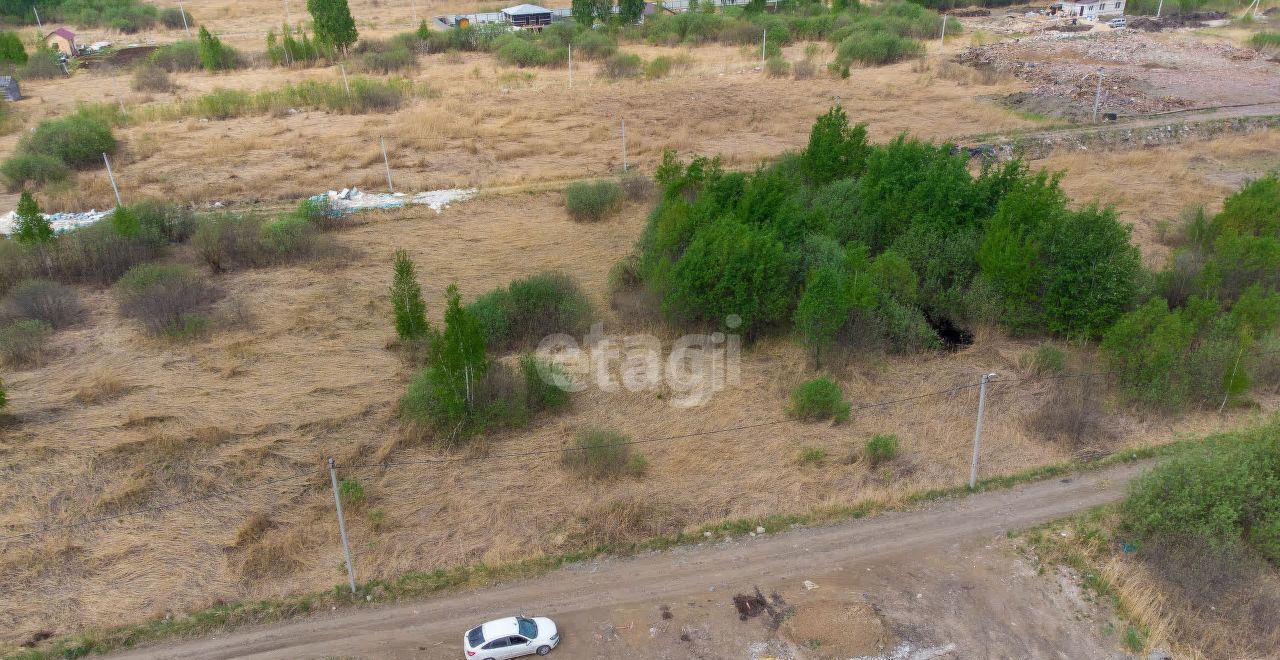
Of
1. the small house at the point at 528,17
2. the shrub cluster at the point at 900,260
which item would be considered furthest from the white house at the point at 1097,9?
the shrub cluster at the point at 900,260

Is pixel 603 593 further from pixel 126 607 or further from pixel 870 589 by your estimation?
pixel 126 607

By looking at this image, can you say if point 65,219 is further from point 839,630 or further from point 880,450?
point 839,630

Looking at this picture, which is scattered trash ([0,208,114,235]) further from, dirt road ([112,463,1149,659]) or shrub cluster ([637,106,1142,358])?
dirt road ([112,463,1149,659])

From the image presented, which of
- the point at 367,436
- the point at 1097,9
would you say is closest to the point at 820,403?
the point at 367,436

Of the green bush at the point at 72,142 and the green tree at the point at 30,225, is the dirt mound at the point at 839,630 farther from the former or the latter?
the green bush at the point at 72,142

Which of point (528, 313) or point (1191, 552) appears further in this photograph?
point (528, 313)

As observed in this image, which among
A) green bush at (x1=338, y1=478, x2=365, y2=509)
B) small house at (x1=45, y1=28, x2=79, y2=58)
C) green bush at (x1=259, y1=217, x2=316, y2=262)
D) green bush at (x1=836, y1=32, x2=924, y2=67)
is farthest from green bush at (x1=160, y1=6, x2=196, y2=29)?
green bush at (x1=338, y1=478, x2=365, y2=509)

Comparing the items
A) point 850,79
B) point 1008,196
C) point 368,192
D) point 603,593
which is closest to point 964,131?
point 850,79
